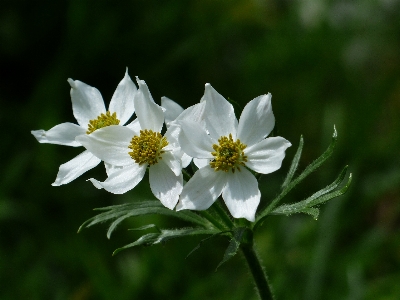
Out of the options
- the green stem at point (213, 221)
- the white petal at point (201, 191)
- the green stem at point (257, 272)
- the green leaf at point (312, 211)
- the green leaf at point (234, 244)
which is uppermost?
the white petal at point (201, 191)

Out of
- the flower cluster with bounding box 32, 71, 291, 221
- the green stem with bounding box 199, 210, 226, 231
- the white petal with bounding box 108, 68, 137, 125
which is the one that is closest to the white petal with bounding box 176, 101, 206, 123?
the flower cluster with bounding box 32, 71, 291, 221

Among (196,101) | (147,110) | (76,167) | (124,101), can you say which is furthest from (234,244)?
(196,101)

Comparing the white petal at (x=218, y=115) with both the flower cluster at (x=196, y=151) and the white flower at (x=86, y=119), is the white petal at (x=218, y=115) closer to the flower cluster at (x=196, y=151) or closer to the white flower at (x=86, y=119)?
the flower cluster at (x=196, y=151)

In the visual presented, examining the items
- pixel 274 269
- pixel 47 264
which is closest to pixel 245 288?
pixel 274 269

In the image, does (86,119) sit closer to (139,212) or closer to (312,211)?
(139,212)

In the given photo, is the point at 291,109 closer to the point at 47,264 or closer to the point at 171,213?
the point at 47,264

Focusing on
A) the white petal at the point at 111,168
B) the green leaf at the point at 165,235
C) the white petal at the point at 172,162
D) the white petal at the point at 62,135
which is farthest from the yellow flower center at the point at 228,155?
the white petal at the point at 62,135

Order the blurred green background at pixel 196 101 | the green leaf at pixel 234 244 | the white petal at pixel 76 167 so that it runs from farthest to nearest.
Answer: the blurred green background at pixel 196 101 → the white petal at pixel 76 167 → the green leaf at pixel 234 244
